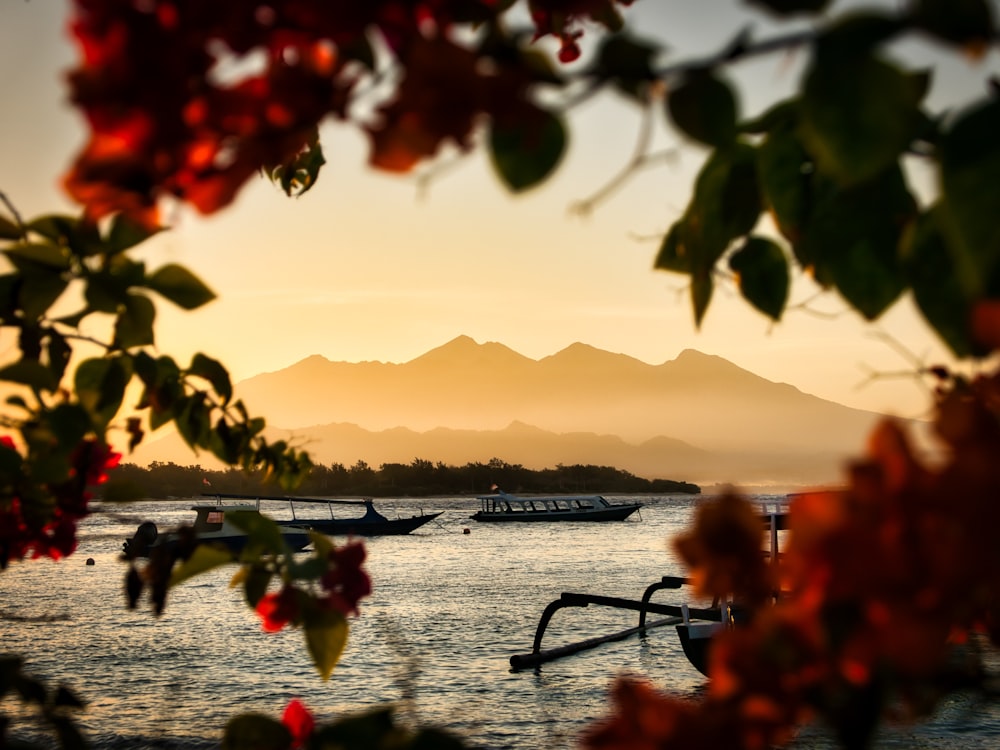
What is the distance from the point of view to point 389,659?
1792 cm

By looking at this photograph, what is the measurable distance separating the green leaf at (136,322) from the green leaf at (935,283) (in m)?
0.78

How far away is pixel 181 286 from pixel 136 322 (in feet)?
0.22

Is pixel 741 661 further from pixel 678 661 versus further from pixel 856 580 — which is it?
pixel 678 661

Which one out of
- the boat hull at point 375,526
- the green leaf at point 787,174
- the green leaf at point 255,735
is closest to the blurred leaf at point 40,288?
the green leaf at point 255,735

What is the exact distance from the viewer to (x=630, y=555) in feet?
128

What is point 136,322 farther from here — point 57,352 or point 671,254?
point 671,254

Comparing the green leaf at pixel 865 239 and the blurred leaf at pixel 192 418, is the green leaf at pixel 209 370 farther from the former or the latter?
the green leaf at pixel 865 239

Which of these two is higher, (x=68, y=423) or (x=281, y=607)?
(x=68, y=423)

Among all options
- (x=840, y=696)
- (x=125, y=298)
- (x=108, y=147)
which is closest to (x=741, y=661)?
(x=840, y=696)

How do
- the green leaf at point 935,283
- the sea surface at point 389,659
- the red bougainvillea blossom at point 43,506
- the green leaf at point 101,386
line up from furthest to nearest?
the sea surface at point 389,659 → the red bougainvillea blossom at point 43,506 → the green leaf at point 101,386 → the green leaf at point 935,283

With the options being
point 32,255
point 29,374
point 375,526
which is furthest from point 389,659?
point 375,526

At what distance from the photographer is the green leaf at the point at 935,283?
1.75 ft

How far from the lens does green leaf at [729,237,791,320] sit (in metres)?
0.73

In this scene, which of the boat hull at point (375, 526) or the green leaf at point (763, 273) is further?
the boat hull at point (375, 526)
